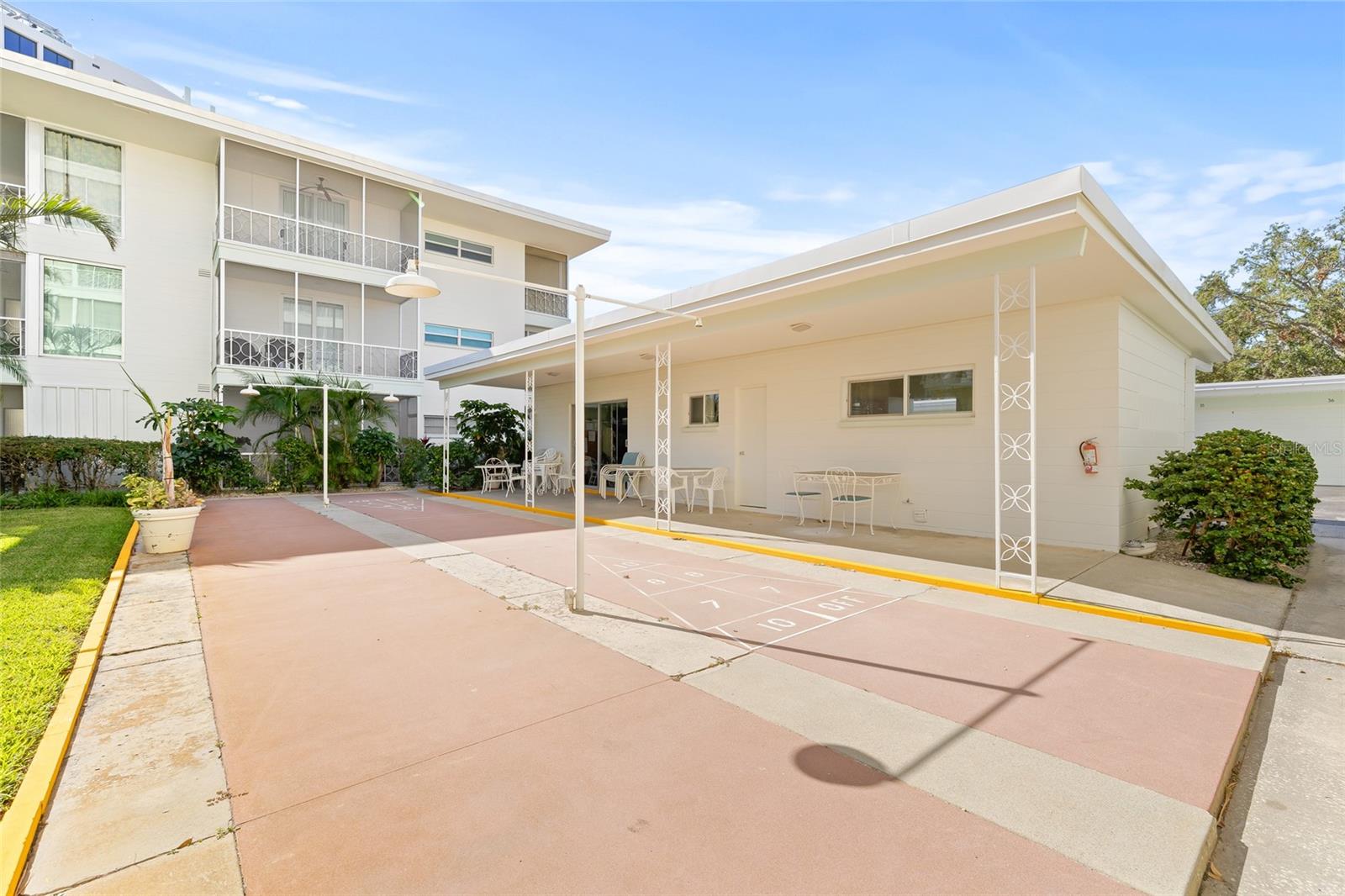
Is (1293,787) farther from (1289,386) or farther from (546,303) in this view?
(546,303)

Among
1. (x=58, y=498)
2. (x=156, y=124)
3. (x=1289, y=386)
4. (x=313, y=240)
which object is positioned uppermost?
(x=156, y=124)

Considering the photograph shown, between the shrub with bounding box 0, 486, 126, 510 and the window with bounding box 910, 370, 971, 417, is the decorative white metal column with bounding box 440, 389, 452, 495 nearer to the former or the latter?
the shrub with bounding box 0, 486, 126, 510

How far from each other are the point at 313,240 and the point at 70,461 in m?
8.32

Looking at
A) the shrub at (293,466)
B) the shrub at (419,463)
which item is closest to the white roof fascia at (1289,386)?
the shrub at (419,463)

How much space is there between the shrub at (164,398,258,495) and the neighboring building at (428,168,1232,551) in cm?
829

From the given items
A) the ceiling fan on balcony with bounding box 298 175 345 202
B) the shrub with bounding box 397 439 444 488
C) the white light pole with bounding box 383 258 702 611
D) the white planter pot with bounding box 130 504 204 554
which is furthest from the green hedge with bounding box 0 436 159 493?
the white light pole with bounding box 383 258 702 611

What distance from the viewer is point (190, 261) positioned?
1659 cm

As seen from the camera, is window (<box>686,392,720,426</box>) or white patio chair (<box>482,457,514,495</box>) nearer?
window (<box>686,392,720,426</box>)

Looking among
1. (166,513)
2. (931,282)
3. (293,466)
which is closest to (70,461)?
(293,466)

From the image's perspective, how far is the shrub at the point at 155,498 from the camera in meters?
7.81

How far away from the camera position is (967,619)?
5.11 m

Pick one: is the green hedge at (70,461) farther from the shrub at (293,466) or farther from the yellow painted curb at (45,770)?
the yellow painted curb at (45,770)

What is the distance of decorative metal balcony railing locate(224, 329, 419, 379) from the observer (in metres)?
16.1

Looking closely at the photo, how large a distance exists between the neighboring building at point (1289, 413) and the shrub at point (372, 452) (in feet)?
77.1
